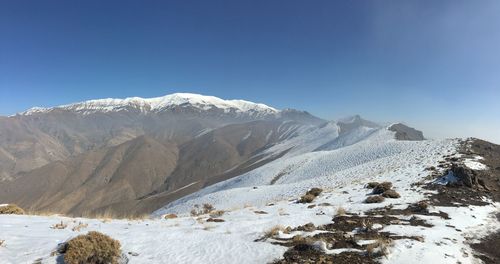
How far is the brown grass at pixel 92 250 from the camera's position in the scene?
9.98 m

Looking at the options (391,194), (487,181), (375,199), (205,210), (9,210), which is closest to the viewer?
(9,210)

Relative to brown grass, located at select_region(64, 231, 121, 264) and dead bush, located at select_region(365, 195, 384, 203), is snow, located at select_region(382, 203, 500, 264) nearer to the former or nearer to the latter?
dead bush, located at select_region(365, 195, 384, 203)

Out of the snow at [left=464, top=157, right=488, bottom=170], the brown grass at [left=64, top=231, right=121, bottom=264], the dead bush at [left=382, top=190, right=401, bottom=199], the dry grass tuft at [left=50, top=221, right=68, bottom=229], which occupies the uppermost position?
the snow at [left=464, top=157, right=488, bottom=170]

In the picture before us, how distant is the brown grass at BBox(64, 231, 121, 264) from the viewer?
32.8ft

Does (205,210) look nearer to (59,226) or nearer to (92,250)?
(59,226)

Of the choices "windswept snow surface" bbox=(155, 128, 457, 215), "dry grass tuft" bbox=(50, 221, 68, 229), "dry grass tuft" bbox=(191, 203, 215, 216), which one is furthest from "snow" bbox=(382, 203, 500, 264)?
"dry grass tuft" bbox=(191, 203, 215, 216)

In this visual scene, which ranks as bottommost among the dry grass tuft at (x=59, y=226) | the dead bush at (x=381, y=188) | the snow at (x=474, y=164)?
the dry grass tuft at (x=59, y=226)

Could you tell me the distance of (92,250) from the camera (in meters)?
10.2

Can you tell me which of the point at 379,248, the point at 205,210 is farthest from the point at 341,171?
the point at 379,248

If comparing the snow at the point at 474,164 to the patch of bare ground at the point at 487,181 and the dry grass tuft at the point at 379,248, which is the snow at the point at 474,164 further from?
the dry grass tuft at the point at 379,248

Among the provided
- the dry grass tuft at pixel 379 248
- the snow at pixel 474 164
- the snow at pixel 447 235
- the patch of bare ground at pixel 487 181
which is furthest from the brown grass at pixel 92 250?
the snow at pixel 474 164

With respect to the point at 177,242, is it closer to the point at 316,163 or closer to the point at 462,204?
the point at 462,204

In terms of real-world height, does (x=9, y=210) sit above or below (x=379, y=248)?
above

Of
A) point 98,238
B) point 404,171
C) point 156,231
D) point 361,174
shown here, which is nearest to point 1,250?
point 98,238
